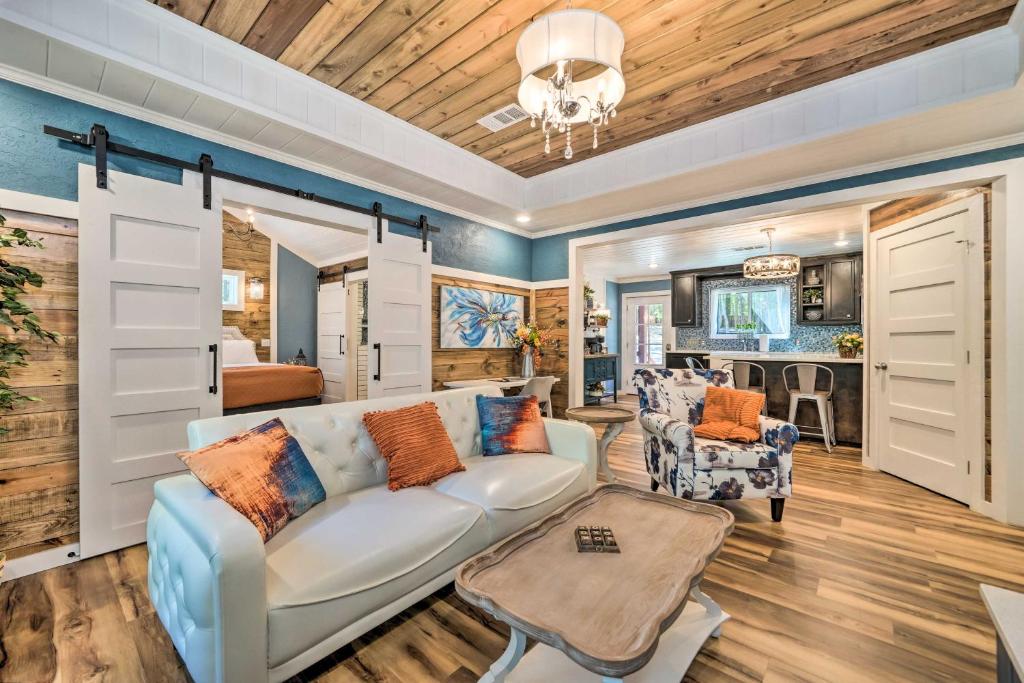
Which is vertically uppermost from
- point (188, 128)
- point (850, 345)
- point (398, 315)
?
point (188, 128)

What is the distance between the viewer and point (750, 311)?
8289mm

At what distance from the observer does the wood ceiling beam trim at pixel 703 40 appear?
2.27 metres

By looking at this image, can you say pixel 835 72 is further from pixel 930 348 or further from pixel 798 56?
pixel 930 348

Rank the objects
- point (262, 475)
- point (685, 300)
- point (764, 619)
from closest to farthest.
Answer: point (262, 475), point (764, 619), point (685, 300)

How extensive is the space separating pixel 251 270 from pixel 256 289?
1.02ft

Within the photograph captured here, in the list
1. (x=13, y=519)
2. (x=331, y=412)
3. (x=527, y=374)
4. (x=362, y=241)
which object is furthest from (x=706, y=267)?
(x=13, y=519)

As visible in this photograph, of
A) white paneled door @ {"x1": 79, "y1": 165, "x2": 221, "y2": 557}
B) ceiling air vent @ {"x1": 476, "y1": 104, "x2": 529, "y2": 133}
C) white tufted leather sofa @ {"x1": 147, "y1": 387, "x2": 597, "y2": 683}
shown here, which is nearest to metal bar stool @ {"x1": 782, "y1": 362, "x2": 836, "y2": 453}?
white tufted leather sofa @ {"x1": 147, "y1": 387, "x2": 597, "y2": 683}

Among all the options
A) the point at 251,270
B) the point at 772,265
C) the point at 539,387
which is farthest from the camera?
the point at 251,270

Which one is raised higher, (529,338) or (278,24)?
(278,24)

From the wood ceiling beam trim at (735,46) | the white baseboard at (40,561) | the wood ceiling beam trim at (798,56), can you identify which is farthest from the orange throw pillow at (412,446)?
the wood ceiling beam trim at (798,56)

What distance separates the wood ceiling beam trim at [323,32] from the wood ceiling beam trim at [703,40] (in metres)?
1.34

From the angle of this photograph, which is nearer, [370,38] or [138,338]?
[370,38]

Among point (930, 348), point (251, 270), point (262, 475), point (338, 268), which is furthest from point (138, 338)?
point (930, 348)

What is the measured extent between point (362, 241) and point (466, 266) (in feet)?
7.78
